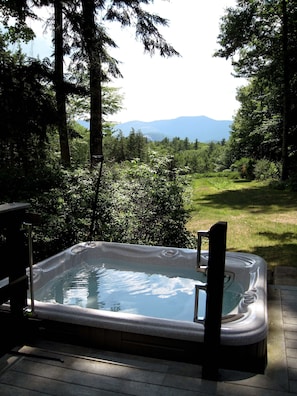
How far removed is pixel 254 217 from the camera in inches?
279

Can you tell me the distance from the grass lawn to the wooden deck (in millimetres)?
2519

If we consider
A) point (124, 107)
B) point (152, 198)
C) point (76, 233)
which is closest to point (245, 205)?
point (152, 198)

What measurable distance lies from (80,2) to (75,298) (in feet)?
15.1

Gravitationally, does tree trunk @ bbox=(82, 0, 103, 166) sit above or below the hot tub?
above

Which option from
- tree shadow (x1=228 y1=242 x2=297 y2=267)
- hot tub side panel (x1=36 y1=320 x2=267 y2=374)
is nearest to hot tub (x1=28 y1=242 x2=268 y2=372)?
hot tub side panel (x1=36 y1=320 x2=267 y2=374)

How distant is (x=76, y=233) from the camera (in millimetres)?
4715

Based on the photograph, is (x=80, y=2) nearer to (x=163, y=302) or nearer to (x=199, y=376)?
(x=163, y=302)

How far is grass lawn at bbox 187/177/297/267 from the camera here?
502 cm

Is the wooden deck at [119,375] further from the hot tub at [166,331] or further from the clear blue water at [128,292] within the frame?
the clear blue water at [128,292]

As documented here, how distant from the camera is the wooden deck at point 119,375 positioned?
176 cm

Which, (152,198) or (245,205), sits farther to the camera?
(245,205)

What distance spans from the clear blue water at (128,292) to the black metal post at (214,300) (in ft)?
4.11

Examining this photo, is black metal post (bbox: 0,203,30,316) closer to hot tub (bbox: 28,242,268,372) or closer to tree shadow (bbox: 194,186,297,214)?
hot tub (bbox: 28,242,268,372)

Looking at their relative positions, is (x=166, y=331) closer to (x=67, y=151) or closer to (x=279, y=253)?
(x=279, y=253)
